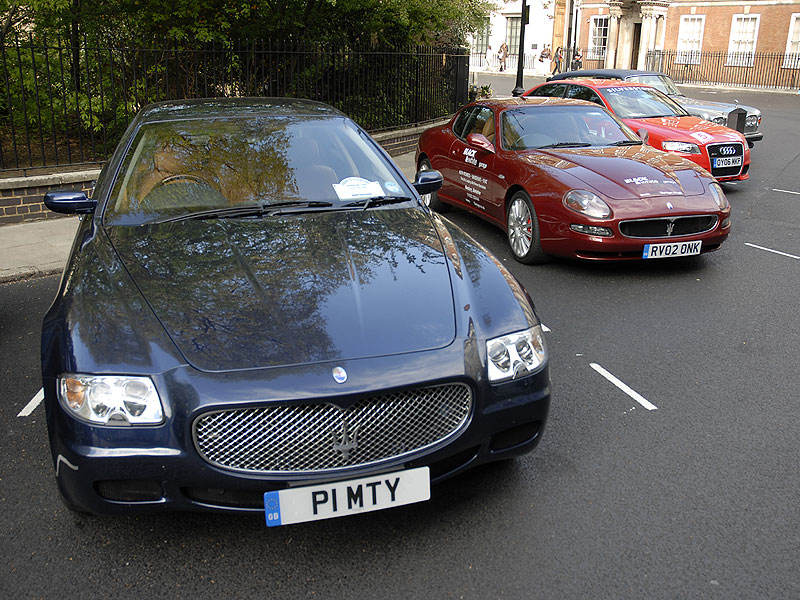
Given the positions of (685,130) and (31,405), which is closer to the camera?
(31,405)

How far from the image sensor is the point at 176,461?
2572 mm

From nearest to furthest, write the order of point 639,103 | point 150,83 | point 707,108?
point 150,83 → point 639,103 → point 707,108

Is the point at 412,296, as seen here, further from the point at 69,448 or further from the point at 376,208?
the point at 69,448

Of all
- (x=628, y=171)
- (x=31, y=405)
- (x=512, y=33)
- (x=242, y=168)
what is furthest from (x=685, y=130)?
(x=512, y=33)

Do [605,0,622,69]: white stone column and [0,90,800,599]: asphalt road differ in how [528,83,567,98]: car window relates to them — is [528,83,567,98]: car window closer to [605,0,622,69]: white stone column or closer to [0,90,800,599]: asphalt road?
[0,90,800,599]: asphalt road

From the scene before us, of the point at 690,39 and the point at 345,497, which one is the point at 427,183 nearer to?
the point at 345,497

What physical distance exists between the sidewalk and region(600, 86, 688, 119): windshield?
25.8 feet

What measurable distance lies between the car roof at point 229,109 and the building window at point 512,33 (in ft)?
174

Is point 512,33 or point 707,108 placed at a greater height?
point 512,33

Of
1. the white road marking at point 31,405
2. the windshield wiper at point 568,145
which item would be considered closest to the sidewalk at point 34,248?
the white road marking at point 31,405

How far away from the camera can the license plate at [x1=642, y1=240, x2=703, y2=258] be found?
641cm

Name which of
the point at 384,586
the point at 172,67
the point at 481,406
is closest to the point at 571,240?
the point at 481,406

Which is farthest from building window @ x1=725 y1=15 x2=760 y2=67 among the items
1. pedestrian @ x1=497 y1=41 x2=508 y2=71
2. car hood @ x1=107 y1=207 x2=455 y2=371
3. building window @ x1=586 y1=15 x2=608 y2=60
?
car hood @ x1=107 y1=207 x2=455 y2=371

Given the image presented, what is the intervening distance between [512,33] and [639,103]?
1844 inches
